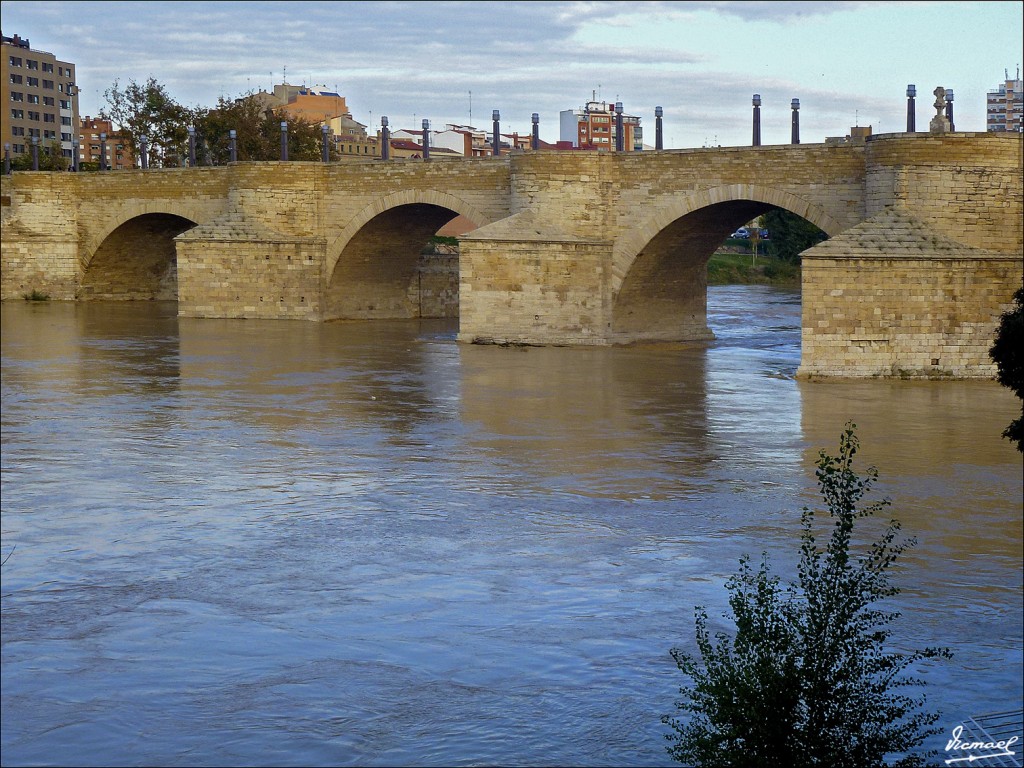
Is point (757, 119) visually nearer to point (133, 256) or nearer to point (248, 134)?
point (133, 256)

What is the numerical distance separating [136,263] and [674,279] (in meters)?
19.3

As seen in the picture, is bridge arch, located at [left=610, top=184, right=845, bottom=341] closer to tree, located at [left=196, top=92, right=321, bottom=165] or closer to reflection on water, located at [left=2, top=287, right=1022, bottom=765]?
reflection on water, located at [left=2, top=287, right=1022, bottom=765]

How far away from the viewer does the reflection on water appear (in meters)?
7.32

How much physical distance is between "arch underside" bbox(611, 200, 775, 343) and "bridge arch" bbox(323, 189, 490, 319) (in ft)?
16.6

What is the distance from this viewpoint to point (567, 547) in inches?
424

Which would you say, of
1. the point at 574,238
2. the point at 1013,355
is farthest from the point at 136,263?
the point at 1013,355

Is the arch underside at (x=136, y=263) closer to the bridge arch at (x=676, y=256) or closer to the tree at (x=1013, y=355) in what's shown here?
the bridge arch at (x=676, y=256)

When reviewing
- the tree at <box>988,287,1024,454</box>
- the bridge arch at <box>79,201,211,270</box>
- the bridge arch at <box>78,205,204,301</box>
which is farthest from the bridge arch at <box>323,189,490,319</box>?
the tree at <box>988,287,1024,454</box>

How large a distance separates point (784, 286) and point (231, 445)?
4311 cm

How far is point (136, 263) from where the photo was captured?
41.7 meters

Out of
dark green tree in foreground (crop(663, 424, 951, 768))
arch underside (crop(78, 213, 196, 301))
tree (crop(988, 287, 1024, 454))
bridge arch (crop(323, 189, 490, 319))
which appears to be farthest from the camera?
arch underside (crop(78, 213, 196, 301))

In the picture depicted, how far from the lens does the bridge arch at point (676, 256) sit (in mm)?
25156

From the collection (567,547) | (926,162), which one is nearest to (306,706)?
(567,547)

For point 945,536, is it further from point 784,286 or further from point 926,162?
point 784,286
